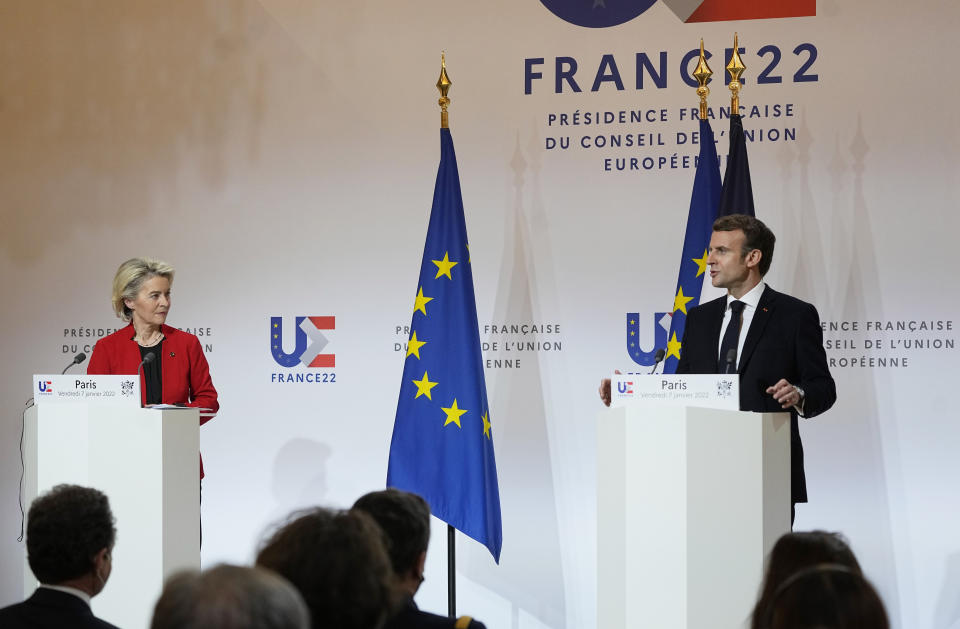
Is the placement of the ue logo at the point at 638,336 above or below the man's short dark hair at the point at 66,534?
above

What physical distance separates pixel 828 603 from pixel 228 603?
2.47ft

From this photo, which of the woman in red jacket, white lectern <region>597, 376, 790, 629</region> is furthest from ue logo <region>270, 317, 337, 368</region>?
white lectern <region>597, 376, 790, 629</region>

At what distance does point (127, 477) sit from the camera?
12.0ft

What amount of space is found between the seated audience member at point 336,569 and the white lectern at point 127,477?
7.39 ft

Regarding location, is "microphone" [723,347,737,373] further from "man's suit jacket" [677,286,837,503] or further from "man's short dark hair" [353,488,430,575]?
"man's short dark hair" [353,488,430,575]

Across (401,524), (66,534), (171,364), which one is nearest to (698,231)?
(171,364)

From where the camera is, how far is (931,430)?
511cm

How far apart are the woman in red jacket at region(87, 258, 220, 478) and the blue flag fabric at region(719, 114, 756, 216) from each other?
7.76ft

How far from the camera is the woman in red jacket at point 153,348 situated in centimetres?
444

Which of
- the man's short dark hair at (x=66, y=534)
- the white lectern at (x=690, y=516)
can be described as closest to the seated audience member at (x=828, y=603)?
the man's short dark hair at (x=66, y=534)

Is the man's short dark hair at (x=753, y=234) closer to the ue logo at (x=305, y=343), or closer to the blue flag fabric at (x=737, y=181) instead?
the blue flag fabric at (x=737, y=181)

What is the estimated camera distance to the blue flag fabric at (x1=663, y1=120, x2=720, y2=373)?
476 cm

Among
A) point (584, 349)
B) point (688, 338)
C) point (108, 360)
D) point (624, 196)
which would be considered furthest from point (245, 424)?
point (688, 338)

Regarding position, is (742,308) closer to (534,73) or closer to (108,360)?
(534,73)
